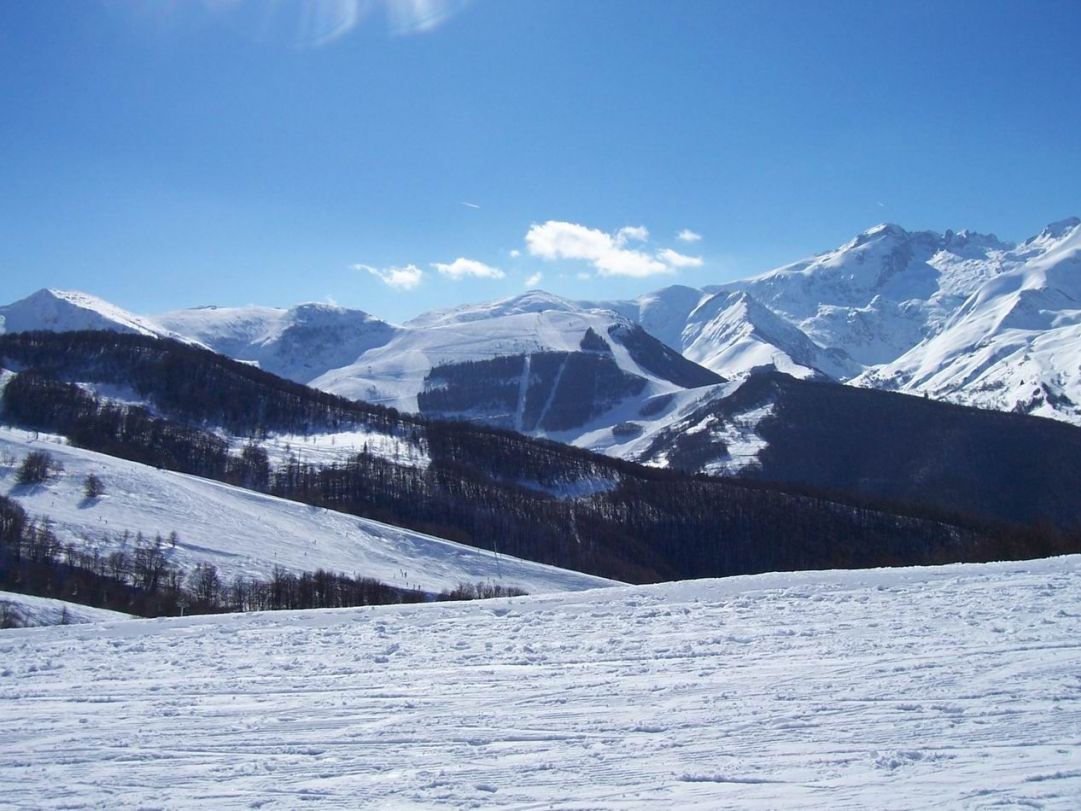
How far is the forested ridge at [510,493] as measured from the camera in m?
113

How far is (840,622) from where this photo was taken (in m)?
21.4

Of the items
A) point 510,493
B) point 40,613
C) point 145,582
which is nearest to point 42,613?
point 40,613

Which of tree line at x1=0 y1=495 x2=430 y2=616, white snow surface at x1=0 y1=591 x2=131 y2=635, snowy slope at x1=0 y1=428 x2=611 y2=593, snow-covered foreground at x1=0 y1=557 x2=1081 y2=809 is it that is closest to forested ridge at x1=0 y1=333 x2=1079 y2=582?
snowy slope at x1=0 y1=428 x2=611 y2=593

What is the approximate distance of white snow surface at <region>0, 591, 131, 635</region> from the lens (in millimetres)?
40750

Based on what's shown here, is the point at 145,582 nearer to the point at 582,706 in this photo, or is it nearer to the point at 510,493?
the point at 582,706

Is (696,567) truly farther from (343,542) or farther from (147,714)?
(147,714)

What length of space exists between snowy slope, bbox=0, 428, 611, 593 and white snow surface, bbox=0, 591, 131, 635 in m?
20.3

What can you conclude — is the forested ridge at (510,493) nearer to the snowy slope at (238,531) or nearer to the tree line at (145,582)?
the snowy slope at (238,531)

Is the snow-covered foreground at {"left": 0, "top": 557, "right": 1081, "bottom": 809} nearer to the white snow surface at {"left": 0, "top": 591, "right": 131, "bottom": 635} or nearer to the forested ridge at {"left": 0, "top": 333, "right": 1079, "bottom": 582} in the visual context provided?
the white snow surface at {"left": 0, "top": 591, "right": 131, "bottom": 635}

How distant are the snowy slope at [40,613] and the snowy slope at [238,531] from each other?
20326 millimetres

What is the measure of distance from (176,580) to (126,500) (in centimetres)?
2092

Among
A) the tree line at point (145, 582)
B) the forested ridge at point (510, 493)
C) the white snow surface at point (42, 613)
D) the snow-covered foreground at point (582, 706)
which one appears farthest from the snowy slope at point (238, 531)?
the snow-covered foreground at point (582, 706)

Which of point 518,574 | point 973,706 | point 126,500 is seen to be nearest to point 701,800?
point 973,706

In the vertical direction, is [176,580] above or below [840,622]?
below
